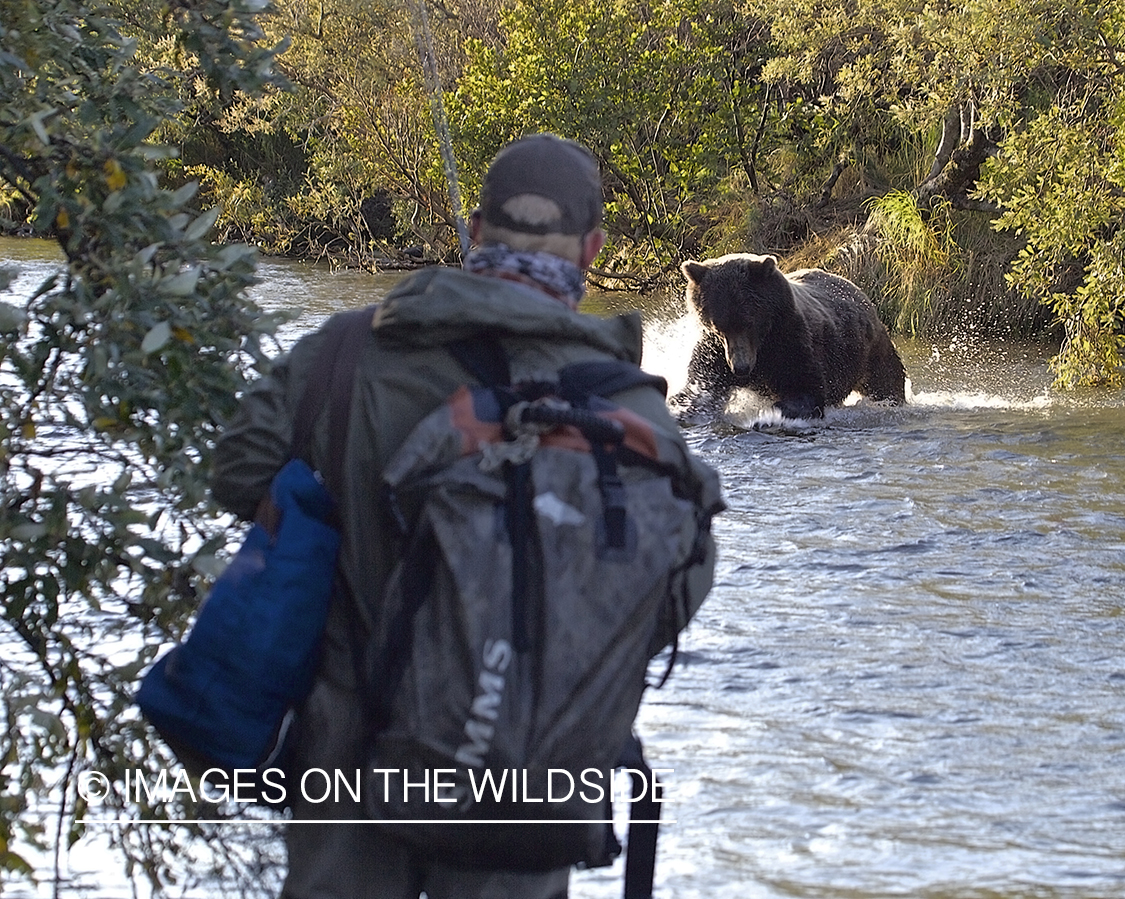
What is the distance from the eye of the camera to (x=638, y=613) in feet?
8.67

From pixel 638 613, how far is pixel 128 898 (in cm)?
230

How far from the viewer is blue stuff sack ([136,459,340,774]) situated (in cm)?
268

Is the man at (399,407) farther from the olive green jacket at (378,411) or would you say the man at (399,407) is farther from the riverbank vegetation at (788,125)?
the riverbank vegetation at (788,125)

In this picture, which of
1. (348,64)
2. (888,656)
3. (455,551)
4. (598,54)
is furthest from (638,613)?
(348,64)

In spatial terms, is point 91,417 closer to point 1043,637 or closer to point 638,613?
point 638,613

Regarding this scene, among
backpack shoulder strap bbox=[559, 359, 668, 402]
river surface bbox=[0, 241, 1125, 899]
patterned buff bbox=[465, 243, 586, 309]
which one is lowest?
river surface bbox=[0, 241, 1125, 899]

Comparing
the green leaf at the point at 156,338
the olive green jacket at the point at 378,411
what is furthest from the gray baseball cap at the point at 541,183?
the green leaf at the point at 156,338

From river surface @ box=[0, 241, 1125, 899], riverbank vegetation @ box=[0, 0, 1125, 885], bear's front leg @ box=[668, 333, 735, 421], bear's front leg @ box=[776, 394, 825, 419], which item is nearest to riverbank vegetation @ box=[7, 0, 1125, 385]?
riverbank vegetation @ box=[0, 0, 1125, 885]

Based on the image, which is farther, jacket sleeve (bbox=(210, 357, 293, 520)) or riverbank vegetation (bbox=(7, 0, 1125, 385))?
riverbank vegetation (bbox=(7, 0, 1125, 385))

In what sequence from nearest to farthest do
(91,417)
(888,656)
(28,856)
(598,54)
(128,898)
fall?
(91,417) < (128,898) < (28,856) < (888,656) < (598,54)

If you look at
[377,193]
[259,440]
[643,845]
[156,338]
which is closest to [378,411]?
[259,440]

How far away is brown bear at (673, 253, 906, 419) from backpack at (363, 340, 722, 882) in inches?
373

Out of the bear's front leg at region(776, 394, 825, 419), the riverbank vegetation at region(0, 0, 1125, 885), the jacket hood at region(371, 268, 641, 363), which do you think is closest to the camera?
the jacket hood at region(371, 268, 641, 363)

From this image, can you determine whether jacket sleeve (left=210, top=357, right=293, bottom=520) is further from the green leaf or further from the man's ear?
the man's ear
